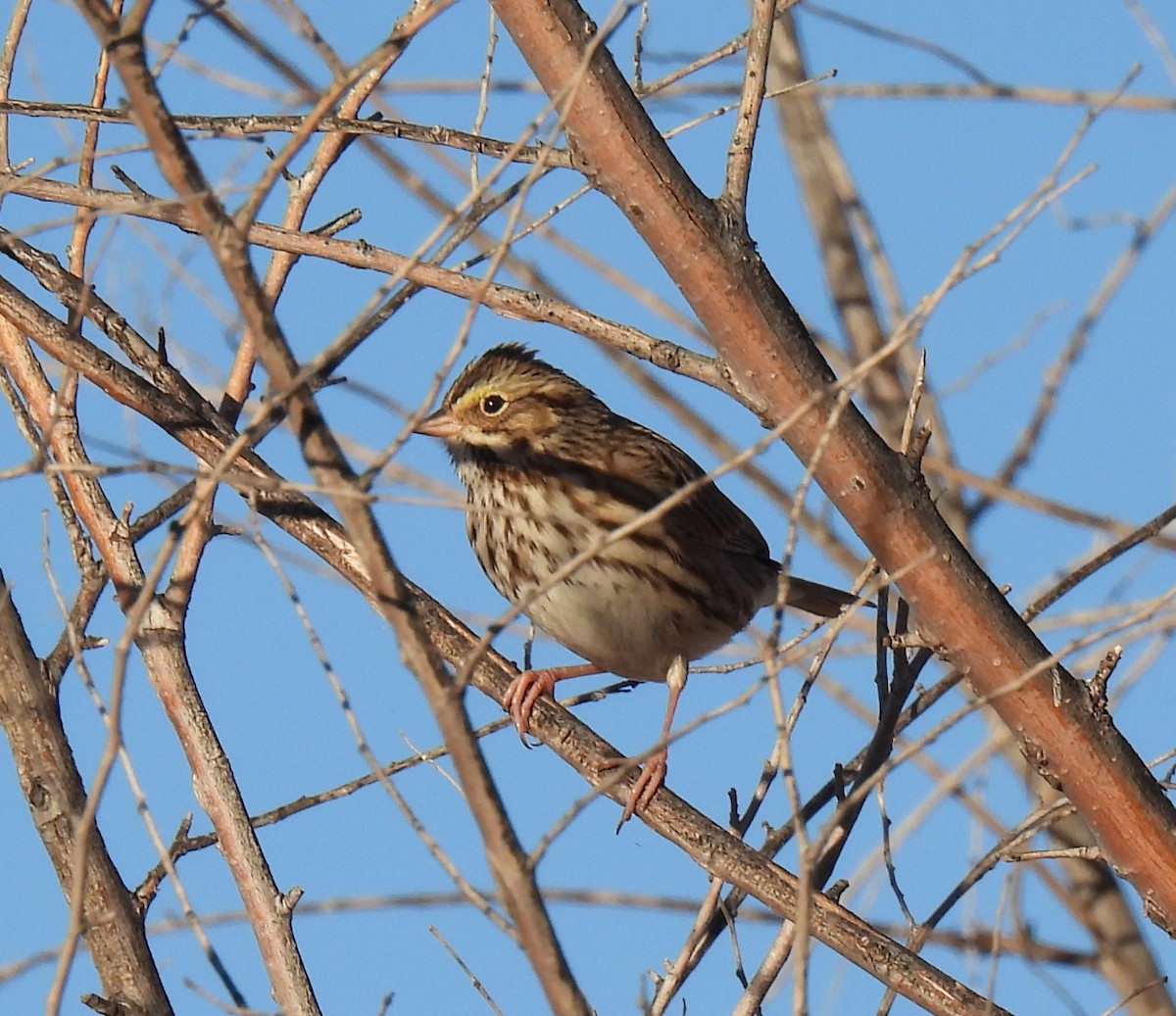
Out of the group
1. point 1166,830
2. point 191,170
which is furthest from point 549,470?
point 191,170

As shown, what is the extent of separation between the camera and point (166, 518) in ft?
14.3

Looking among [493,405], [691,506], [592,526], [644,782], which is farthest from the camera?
[691,506]

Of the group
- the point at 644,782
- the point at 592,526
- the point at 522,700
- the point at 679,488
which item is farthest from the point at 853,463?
the point at 679,488

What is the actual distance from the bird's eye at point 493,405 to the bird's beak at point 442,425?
10 centimetres

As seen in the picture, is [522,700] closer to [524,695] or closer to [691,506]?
[524,695]

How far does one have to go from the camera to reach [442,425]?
19.0ft

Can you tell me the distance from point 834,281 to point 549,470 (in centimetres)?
239

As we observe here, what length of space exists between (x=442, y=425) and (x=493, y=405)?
0.18 meters

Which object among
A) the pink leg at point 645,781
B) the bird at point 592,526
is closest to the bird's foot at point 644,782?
the pink leg at point 645,781

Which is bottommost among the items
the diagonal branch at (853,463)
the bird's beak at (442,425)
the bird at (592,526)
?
the diagonal branch at (853,463)

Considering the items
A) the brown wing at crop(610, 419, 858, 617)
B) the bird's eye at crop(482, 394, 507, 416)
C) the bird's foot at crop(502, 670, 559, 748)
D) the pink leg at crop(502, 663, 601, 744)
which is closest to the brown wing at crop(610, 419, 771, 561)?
the brown wing at crop(610, 419, 858, 617)

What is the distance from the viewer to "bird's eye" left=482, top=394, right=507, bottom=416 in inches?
229

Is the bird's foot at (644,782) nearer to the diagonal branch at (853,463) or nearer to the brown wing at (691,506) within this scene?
the diagonal branch at (853,463)

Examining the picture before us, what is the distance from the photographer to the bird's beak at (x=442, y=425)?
18.9 feet
